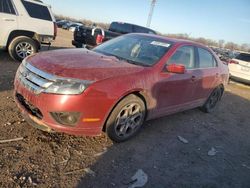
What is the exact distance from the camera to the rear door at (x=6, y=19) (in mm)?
7917

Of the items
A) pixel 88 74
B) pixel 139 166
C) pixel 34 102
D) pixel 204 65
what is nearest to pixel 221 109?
pixel 204 65

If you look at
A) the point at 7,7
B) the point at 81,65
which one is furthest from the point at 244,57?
the point at 81,65

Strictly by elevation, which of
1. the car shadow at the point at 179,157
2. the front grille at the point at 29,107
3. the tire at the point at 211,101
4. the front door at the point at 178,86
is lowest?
the car shadow at the point at 179,157

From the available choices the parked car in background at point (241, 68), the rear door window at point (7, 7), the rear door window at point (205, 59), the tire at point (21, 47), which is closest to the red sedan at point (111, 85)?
the rear door window at point (205, 59)

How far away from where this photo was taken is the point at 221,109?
7.44 metres

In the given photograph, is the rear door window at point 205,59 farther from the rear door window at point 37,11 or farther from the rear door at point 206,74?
the rear door window at point 37,11

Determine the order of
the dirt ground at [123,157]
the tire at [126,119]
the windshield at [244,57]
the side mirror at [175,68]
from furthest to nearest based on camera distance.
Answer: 1. the windshield at [244,57]
2. the side mirror at [175,68]
3. the tire at [126,119]
4. the dirt ground at [123,157]

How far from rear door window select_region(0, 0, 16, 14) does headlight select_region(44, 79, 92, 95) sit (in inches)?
228

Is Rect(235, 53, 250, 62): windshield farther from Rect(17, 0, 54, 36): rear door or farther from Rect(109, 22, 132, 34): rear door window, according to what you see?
Rect(17, 0, 54, 36): rear door

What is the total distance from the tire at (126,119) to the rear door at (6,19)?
18.8 ft

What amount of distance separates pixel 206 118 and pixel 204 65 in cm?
138

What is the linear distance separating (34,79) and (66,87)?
54 cm

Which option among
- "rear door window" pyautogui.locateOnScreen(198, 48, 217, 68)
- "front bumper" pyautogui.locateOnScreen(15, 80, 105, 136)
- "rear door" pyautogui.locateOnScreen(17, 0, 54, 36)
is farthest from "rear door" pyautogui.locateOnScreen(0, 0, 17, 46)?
"rear door window" pyautogui.locateOnScreen(198, 48, 217, 68)

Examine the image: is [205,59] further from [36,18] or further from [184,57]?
[36,18]
